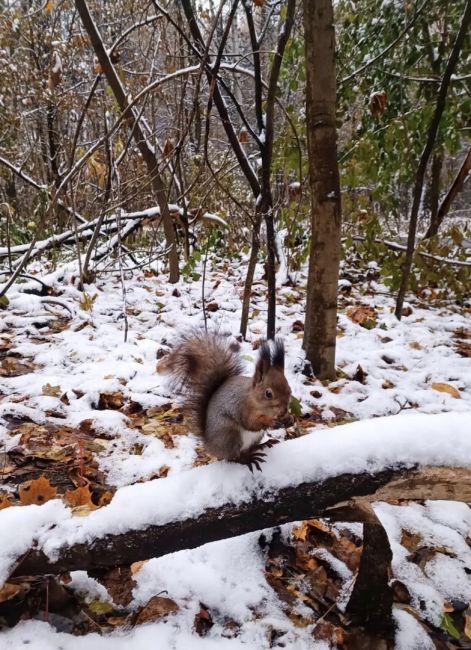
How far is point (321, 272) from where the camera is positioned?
99.3 inches

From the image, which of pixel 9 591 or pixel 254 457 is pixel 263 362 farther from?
pixel 9 591

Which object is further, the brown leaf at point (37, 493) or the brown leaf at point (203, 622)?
the brown leaf at point (37, 493)

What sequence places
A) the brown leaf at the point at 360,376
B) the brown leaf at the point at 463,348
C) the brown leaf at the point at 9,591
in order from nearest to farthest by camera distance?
the brown leaf at the point at 9,591 < the brown leaf at the point at 360,376 < the brown leaf at the point at 463,348

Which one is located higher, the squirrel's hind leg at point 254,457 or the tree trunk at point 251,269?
the tree trunk at point 251,269

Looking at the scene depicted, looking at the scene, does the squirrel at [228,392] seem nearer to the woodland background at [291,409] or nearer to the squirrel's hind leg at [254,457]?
the squirrel's hind leg at [254,457]

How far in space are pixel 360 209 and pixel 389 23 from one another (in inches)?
70.3

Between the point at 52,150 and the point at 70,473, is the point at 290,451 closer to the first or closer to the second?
the point at 70,473

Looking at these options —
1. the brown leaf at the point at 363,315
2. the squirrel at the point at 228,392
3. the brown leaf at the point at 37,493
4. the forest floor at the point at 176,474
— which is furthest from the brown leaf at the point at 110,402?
the brown leaf at the point at 363,315

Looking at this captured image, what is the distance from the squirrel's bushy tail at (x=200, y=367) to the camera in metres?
1.61

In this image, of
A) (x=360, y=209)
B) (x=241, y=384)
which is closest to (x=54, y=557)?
(x=241, y=384)

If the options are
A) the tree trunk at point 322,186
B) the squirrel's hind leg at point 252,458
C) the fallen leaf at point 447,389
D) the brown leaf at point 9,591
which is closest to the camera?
the brown leaf at point 9,591

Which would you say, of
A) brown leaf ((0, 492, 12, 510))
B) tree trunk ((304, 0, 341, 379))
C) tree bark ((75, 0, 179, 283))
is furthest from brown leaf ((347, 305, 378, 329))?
brown leaf ((0, 492, 12, 510))

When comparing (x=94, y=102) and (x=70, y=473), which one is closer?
(x=70, y=473)

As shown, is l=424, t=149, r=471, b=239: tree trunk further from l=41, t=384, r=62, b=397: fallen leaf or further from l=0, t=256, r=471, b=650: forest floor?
l=41, t=384, r=62, b=397: fallen leaf
